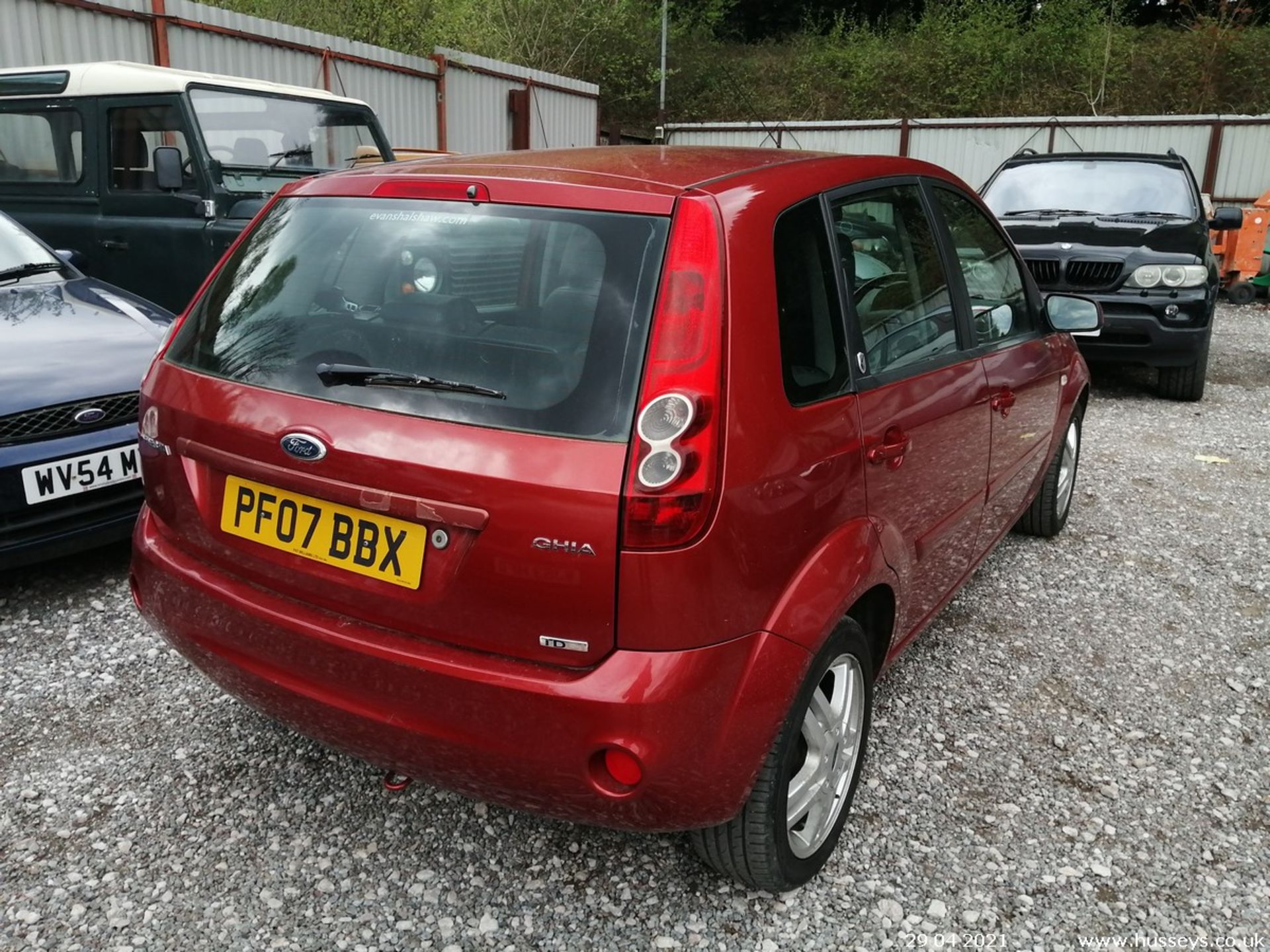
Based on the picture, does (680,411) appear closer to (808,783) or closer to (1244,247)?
(808,783)

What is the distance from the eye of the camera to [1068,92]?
22.6 metres

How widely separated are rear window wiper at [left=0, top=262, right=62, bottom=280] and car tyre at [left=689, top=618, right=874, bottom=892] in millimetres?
3891

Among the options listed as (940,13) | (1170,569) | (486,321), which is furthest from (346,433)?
(940,13)

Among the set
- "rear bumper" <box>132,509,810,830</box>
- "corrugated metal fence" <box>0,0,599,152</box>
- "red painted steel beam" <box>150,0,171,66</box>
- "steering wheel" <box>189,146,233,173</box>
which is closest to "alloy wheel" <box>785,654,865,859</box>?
"rear bumper" <box>132,509,810,830</box>

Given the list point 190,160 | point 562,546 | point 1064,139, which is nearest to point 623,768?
point 562,546

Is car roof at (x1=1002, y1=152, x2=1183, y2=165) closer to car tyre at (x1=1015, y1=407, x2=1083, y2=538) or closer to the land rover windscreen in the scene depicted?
car tyre at (x1=1015, y1=407, x2=1083, y2=538)

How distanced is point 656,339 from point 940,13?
2790 cm

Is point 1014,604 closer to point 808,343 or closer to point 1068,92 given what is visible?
point 808,343

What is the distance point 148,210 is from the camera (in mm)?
6078

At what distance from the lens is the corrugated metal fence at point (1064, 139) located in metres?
15.7

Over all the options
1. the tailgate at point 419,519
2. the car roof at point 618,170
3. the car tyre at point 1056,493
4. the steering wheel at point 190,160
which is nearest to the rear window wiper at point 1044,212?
the car tyre at point 1056,493

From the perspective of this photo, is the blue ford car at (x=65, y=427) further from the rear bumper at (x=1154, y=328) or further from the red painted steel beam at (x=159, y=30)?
the red painted steel beam at (x=159, y=30)

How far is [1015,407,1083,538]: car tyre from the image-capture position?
4246 millimetres

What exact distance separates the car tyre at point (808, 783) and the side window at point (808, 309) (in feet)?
1.73
